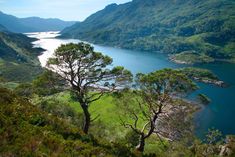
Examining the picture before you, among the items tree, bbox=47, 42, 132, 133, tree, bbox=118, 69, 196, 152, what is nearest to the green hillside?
tree, bbox=47, 42, 132, 133

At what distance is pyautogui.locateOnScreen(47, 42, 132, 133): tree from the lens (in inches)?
Answer: 1501

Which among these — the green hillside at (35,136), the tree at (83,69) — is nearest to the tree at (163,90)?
the tree at (83,69)

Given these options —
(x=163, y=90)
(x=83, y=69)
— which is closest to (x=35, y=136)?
(x=83, y=69)

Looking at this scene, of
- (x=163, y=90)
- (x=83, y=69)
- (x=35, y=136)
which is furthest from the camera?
(x=163, y=90)

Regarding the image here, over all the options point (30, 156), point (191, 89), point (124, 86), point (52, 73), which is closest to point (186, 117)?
point (191, 89)

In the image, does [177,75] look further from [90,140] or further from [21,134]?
[21,134]

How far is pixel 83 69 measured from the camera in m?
39.4

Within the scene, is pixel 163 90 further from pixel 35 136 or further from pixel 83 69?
pixel 35 136

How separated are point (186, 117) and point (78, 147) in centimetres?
1734

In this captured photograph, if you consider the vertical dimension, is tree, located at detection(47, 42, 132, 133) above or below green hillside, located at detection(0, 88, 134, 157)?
above

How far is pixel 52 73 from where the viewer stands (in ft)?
129

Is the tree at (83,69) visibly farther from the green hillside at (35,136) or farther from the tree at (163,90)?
the green hillside at (35,136)

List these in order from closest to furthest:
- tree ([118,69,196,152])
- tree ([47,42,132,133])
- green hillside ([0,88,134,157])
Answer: green hillside ([0,88,134,157])
tree ([47,42,132,133])
tree ([118,69,196,152])

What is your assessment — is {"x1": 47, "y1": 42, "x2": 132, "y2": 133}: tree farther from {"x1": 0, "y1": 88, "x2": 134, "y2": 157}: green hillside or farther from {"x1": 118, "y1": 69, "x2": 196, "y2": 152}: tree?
{"x1": 0, "y1": 88, "x2": 134, "y2": 157}: green hillside
